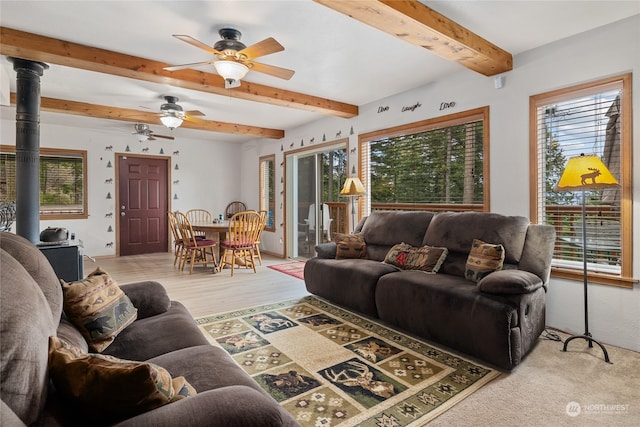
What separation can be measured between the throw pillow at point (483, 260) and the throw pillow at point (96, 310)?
8.15ft

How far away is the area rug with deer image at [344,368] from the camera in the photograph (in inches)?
72.4

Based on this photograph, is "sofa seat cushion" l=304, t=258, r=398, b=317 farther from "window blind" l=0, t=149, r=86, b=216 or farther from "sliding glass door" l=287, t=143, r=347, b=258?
"window blind" l=0, t=149, r=86, b=216

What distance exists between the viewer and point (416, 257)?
3.31 meters

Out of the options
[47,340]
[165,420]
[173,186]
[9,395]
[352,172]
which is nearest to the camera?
[9,395]

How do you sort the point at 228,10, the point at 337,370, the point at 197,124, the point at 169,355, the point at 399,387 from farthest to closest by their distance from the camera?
the point at 197,124 < the point at 228,10 < the point at 337,370 < the point at 399,387 < the point at 169,355

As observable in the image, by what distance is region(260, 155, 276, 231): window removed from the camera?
733 cm

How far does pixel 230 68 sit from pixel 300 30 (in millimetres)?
663

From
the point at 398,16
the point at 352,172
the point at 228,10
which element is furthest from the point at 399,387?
the point at 352,172

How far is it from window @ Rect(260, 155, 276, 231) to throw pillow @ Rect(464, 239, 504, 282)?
4909mm

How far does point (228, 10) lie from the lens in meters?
2.53

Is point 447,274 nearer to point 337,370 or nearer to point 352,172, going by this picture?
point 337,370

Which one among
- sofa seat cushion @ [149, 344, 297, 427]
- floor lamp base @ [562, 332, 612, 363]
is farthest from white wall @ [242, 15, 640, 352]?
sofa seat cushion @ [149, 344, 297, 427]

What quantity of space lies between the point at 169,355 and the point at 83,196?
640 centimetres

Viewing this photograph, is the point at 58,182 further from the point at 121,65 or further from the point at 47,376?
the point at 47,376
